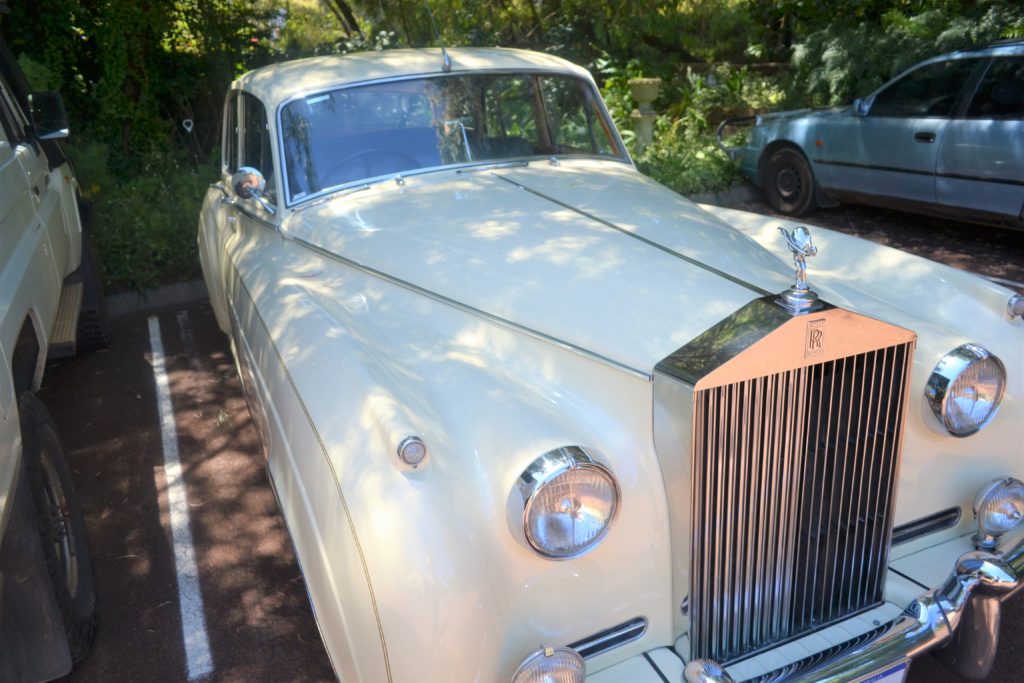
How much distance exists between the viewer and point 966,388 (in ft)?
7.85

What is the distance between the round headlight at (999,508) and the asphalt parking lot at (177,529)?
0.55 m

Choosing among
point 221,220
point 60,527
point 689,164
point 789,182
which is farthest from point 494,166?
point 689,164

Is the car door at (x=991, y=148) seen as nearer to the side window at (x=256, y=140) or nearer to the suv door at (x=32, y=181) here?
the side window at (x=256, y=140)

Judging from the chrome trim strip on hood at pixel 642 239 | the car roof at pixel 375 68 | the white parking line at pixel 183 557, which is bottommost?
the white parking line at pixel 183 557

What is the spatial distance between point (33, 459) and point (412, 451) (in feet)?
4.73

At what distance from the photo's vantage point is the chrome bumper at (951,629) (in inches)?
78.6

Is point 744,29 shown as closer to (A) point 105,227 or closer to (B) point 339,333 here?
(A) point 105,227

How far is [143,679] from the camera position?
278 centimetres

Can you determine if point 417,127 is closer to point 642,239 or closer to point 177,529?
point 642,239

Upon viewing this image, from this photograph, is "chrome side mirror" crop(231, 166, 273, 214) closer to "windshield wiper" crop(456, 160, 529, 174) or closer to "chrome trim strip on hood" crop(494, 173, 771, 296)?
"windshield wiper" crop(456, 160, 529, 174)

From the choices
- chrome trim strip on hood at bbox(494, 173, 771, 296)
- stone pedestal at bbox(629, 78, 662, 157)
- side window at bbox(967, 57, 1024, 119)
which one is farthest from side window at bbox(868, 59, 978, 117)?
chrome trim strip on hood at bbox(494, 173, 771, 296)

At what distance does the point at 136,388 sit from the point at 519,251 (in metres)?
3.17

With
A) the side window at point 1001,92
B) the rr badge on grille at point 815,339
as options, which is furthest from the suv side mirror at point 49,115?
the side window at point 1001,92

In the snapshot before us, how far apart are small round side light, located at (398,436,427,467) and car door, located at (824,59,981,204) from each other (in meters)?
5.98
